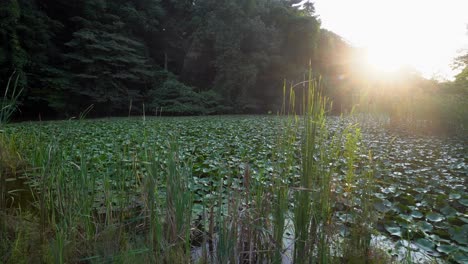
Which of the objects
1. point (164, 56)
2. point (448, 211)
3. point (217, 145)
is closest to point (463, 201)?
point (448, 211)

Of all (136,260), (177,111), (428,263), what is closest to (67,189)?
(136,260)

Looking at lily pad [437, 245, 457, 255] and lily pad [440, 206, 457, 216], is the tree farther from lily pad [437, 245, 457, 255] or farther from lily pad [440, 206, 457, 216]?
lily pad [437, 245, 457, 255]

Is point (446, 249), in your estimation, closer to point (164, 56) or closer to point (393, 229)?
point (393, 229)

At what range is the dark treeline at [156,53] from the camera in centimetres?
990

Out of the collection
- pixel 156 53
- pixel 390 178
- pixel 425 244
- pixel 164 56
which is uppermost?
pixel 156 53

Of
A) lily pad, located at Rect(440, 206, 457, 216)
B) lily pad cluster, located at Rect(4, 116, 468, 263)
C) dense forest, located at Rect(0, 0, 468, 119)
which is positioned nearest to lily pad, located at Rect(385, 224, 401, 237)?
lily pad cluster, located at Rect(4, 116, 468, 263)

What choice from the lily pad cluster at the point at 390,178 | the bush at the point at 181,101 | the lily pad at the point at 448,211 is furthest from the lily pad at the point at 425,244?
the bush at the point at 181,101

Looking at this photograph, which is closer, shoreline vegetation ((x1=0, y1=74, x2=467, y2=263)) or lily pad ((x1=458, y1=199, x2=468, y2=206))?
shoreline vegetation ((x1=0, y1=74, x2=467, y2=263))

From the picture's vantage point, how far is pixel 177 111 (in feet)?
39.3

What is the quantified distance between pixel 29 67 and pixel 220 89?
8207mm

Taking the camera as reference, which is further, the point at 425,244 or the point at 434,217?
the point at 434,217

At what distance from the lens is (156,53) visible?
53.4 ft

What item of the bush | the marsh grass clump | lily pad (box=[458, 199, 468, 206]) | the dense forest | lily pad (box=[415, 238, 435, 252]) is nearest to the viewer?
the marsh grass clump

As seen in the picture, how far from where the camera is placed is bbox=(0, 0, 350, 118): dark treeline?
9898 mm
